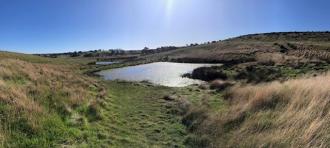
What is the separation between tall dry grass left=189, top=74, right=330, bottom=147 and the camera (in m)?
7.33

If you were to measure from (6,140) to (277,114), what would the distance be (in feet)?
26.8

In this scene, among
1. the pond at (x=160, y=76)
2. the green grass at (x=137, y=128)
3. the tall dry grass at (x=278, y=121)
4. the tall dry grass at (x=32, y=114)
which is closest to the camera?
the tall dry grass at (x=278, y=121)

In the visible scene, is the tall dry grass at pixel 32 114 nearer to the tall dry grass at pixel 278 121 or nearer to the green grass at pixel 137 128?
the green grass at pixel 137 128

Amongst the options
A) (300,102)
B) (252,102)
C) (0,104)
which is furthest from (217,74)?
(0,104)

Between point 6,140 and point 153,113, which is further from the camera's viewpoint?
point 153,113

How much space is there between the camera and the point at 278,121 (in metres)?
9.01

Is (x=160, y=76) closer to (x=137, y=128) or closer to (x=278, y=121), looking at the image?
(x=137, y=128)

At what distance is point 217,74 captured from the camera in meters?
35.8

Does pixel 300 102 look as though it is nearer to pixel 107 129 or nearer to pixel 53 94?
pixel 107 129

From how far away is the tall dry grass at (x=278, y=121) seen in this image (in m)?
7.33

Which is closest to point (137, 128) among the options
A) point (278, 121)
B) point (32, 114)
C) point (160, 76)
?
point (32, 114)

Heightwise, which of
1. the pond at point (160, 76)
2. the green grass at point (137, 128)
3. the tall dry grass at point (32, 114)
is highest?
the tall dry grass at point (32, 114)

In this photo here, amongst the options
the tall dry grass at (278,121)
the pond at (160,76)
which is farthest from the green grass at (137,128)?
the pond at (160,76)

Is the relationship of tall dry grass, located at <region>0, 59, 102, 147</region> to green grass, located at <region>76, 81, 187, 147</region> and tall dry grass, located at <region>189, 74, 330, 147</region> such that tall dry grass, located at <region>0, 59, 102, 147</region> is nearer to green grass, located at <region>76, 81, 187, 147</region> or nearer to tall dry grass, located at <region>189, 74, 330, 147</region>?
green grass, located at <region>76, 81, 187, 147</region>
